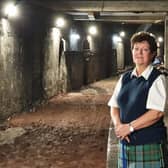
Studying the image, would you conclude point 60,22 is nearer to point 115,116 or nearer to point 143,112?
point 115,116

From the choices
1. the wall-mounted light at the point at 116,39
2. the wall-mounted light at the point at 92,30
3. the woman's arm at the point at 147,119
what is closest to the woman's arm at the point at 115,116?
the woman's arm at the point at 147,119

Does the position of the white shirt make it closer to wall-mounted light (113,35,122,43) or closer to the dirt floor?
the dirt floor

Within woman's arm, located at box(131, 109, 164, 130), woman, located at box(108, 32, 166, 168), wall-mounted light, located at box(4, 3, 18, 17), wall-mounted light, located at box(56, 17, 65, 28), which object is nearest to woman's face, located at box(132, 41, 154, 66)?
woman, located at box(108, 32, 166, 168)

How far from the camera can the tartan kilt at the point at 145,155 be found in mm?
2172

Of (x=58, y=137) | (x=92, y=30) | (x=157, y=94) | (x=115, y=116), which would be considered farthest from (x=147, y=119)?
(x=92, y=30)

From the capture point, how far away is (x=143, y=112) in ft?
6.97

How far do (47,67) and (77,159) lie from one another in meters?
5.56

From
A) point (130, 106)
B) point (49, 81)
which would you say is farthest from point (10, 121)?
point (130, 106)

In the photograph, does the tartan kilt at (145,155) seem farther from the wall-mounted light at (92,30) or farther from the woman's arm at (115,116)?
the wall-mounted light at (92,30)

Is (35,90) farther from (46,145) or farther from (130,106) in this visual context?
(130,106)

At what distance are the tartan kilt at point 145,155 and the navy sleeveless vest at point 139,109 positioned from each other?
0.11 feet

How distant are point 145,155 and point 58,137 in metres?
3.83

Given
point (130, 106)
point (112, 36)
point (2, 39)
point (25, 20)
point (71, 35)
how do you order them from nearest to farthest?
point (130, 106) < point (2, 39) < point (25, 20) < point (71, 35) < point (112, 36)

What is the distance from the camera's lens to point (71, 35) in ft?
42.3
